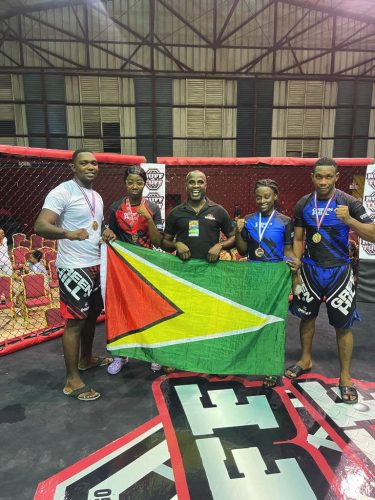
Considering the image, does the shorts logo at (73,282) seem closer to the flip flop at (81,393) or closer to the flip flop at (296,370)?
the flip flop at (81,393)

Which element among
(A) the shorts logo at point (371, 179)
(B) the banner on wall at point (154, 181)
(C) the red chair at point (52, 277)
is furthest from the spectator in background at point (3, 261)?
(A) the shorts logo at point (371, 179)

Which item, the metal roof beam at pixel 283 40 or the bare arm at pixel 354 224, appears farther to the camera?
the metal roof beam at pixel 283 40

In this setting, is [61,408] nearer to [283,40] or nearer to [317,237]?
[317,237]

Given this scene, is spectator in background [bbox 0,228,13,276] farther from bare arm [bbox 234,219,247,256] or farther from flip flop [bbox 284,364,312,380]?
flip flop [bbox 284,364,312,380]

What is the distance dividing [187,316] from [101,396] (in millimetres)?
900

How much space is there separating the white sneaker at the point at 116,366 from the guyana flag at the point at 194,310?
30 cm

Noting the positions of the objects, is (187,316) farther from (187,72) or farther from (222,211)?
(187,72)

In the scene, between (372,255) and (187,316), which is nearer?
(187,316)

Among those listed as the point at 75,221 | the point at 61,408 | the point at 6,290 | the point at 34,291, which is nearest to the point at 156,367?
the point at 61,408

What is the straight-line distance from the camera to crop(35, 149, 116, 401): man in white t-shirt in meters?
2.75

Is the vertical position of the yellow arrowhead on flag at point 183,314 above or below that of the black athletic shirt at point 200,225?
below

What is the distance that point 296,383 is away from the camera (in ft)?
10.1

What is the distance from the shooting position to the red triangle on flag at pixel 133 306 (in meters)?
3.00

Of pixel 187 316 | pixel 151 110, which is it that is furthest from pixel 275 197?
pixel 151 110
